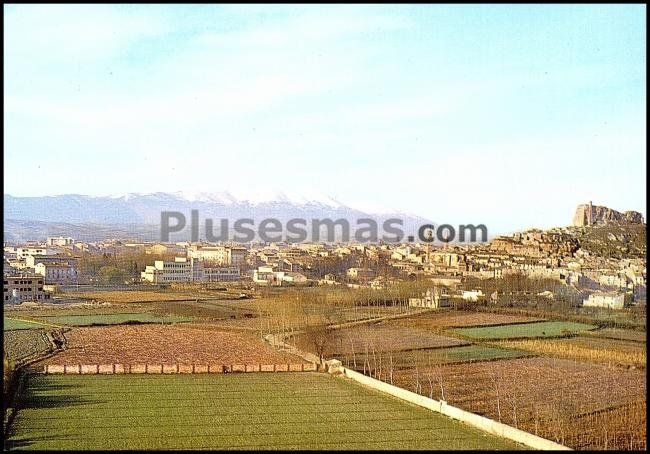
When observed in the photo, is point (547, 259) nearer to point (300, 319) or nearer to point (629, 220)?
point (629, 220)

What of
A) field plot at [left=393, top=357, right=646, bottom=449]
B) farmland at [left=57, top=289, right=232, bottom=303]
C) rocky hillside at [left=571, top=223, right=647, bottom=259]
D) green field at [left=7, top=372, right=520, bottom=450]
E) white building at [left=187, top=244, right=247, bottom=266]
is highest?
rocky hillside at [left=571, top=223, right=647, bottom=259]

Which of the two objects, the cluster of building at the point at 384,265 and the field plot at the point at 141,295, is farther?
the field plot at the point at 141,295

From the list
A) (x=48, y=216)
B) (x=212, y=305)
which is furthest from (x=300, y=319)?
(x=48, y=216)

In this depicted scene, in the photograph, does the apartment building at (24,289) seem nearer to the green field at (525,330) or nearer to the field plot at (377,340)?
the field plot at (377,340)

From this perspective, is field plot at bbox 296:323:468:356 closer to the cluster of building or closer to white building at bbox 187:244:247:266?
the cluster of building

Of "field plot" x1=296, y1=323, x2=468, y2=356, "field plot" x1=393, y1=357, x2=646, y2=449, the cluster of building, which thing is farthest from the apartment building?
"field plot" x1=393, y1=357, x2=646, y2=449

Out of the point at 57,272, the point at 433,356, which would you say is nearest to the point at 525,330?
the point at 433,356

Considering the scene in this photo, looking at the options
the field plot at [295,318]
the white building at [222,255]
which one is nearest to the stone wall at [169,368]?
the field plot at [295,318]
